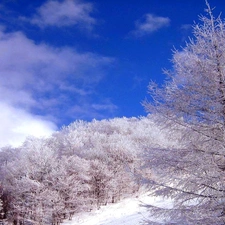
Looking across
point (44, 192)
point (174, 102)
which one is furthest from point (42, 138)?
point (174, 102)

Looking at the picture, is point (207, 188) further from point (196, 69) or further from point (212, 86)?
point (196, 69)

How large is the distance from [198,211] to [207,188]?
0.71 meters

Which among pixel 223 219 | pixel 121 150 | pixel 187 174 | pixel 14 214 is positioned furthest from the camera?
pixel 121 150

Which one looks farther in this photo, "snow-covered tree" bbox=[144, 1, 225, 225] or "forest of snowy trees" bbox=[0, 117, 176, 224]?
"forest of snowy trees" bbox=[0, 117, 176, 224]

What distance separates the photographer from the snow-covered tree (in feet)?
25.7

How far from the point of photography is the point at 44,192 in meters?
37.7

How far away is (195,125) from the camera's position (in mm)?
8359

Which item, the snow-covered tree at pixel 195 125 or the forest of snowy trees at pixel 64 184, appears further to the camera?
the forest of snowy trees at pixel 64 184

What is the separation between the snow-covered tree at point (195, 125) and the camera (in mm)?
7840

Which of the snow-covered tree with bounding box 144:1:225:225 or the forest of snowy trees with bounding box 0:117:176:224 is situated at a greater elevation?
the forest of snowy trees with bounding box 0:117:176:224

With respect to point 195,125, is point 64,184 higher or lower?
higher

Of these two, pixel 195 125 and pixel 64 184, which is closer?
pixel 195 125

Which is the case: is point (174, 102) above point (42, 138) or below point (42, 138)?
below

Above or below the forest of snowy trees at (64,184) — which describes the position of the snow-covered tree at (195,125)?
below
